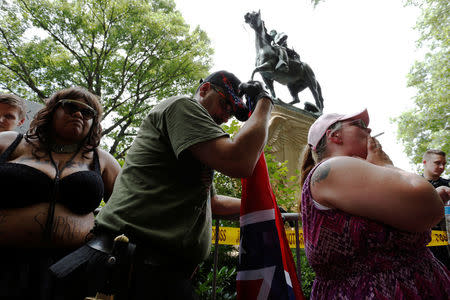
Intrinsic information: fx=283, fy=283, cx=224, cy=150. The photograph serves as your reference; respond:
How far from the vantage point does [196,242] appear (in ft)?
4.20

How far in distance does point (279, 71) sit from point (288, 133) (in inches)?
85.6

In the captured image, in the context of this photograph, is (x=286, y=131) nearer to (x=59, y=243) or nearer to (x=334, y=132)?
(x=334, y=132)

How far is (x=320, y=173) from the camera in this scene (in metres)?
1.47

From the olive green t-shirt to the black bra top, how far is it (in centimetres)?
39

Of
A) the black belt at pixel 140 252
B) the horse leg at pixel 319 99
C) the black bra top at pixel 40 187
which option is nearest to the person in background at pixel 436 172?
the black belt at pixel 140 252

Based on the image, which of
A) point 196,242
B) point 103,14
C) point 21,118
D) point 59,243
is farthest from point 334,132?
point 103,14

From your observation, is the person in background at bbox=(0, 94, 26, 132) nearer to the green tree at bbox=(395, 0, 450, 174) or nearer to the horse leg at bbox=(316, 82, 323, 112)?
the horse leg at bbox=(316, 82, 323, 112)

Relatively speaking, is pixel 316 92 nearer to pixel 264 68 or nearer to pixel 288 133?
pixel 264 68

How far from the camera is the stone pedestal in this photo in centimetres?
747

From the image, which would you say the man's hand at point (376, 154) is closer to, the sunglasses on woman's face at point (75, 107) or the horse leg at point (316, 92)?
the sunglasses on woman's face at point (75, 107)

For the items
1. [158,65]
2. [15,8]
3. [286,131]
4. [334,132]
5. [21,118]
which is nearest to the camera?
[334,132]

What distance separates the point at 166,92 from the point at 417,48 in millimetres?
15040

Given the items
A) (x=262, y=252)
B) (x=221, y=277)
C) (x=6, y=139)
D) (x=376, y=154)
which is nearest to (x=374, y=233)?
(x=262, y=252)

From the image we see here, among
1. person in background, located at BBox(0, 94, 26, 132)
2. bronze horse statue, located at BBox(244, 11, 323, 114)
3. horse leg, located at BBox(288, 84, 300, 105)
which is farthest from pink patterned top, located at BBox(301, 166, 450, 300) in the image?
horse leg, located at BBox(288, 84, 300, 105)
